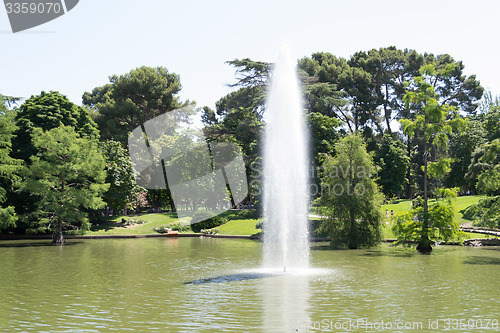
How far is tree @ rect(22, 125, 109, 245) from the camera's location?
144 ft

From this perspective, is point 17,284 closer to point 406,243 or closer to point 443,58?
point 406,243

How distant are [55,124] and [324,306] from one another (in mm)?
41415

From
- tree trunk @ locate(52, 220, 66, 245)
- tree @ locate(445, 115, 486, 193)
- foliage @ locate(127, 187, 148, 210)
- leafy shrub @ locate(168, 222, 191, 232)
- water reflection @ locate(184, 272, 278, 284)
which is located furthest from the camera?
tree @ locate(445, 115, 486, 193)

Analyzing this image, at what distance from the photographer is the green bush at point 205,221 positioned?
2175 inches

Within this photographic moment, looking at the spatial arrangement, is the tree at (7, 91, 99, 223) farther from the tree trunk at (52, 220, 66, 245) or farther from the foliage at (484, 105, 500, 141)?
the foliage at (484, 105, 500, 141)

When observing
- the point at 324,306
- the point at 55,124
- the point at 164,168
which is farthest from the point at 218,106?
the point at 324,306

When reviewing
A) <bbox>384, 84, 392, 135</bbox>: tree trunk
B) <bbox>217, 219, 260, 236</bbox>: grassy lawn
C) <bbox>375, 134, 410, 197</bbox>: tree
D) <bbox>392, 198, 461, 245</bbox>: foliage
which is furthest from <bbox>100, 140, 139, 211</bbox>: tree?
<bbox>384, 84, 392, 135</bbox>: tree trunk

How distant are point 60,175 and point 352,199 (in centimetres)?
2639

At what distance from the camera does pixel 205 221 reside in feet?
182

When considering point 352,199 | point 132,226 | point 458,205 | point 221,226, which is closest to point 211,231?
point 221,226

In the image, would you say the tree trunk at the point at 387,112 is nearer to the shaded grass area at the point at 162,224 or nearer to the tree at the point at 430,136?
the shaded grass area at the point at 162,224

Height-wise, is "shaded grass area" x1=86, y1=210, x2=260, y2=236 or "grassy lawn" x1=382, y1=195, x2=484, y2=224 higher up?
"grassy lawn" x1=382, y1=195, x2=484, y2=224

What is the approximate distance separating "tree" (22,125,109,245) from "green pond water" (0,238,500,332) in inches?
466

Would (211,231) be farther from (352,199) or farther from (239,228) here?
(352,199)
